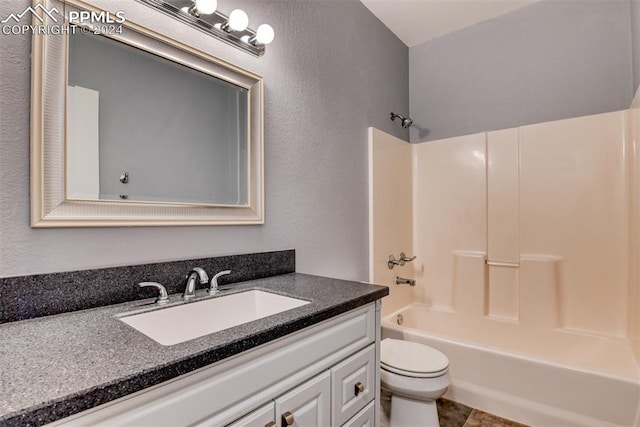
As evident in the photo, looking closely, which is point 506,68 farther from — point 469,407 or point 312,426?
point 312,426

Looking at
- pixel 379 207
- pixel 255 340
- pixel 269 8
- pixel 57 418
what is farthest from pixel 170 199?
pixel 379 207

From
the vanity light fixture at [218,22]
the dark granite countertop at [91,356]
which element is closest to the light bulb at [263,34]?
the vanity light fixture at [218,22]

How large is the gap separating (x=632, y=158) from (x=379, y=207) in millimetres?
1544

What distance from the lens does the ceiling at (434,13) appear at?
7.76 ft

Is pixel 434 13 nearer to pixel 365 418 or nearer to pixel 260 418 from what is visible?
pixel 365 418

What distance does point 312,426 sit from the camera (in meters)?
0.99

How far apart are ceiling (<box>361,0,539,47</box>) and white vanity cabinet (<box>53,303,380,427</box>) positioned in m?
2.15

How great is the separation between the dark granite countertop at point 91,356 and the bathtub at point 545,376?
51.6 inches

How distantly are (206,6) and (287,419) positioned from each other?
1414mm

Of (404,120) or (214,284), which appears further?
(404,120)

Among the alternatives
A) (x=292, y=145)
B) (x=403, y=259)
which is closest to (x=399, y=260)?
(x=403, y=259)

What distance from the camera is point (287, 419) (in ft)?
2.94

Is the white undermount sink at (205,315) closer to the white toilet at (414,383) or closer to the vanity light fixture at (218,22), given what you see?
the white toilet at (414,383)

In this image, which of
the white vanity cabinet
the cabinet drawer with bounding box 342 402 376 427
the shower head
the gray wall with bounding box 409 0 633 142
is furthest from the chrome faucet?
the gray wall with bounding box 409 0 633 142
